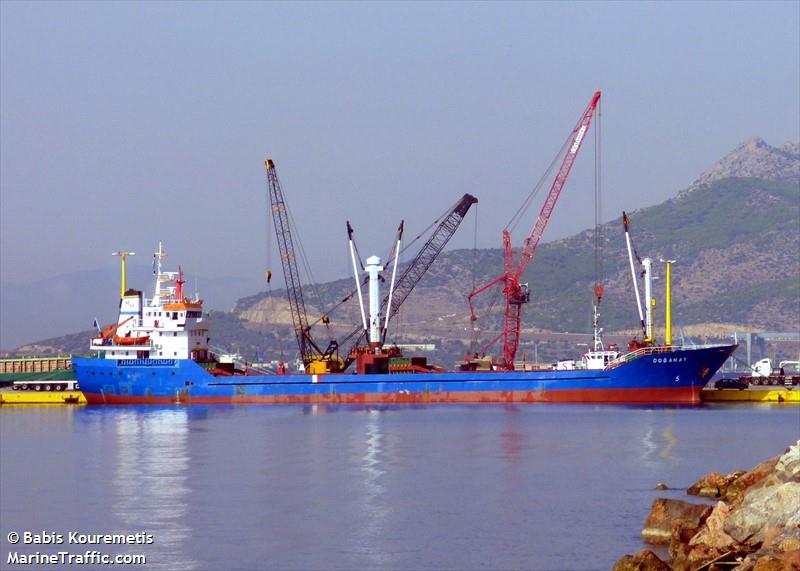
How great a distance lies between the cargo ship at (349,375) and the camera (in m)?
80.7

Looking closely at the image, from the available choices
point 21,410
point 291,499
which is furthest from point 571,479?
point 21,410

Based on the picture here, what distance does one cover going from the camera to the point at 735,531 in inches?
1152

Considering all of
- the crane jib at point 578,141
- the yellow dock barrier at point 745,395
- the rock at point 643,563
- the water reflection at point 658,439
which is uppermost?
the crane jib at point 578,141

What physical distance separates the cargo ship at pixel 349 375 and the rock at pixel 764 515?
165ft

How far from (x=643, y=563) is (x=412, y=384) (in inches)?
2189

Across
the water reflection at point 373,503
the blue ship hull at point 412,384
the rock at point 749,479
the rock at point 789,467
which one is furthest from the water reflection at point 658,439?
the rock at point 789,467

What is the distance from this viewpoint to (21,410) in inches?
3499

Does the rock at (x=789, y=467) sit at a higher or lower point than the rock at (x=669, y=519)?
higher

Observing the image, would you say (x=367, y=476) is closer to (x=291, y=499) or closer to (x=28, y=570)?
(x=291, y=499)

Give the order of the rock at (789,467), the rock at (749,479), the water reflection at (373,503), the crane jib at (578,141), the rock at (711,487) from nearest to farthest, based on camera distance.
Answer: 1. the rock at (789,467)
2. the water reflection at (373,503)
3. the rock at (749,479)
4. the rock at (711,487)
5. the crane jib at (578,141)

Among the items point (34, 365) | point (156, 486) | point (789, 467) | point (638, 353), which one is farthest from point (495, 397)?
point (34, 365)

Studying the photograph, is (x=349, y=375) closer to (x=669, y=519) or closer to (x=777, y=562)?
(x=669, y=519)

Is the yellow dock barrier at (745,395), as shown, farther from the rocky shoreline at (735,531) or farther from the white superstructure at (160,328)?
the rocky shoreline at (735,531)

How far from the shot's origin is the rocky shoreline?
2694 centimetres
